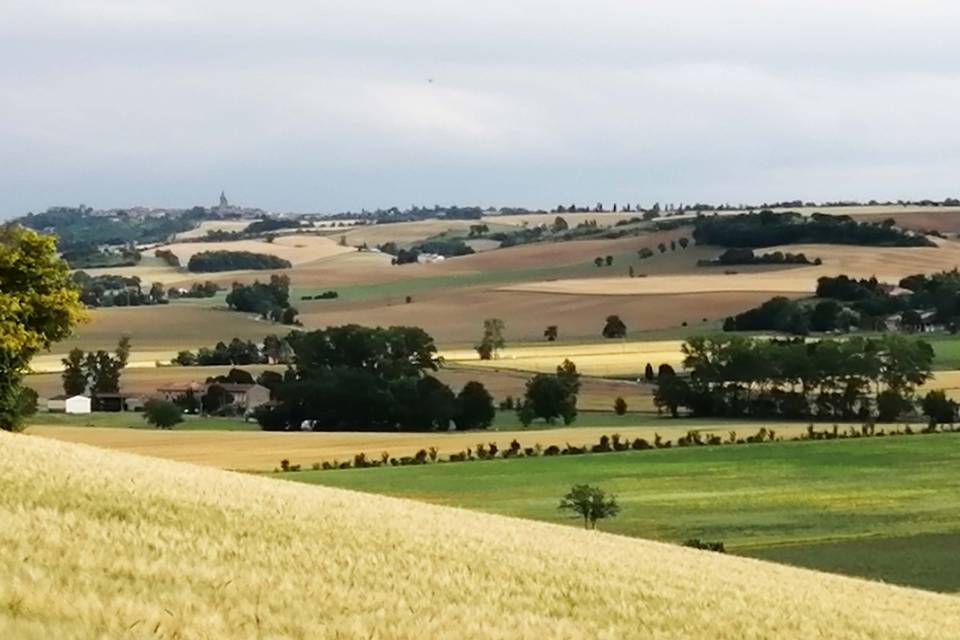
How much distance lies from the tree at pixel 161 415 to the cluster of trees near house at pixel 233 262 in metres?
104

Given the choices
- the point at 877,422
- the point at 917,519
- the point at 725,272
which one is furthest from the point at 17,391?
the point at 725,272

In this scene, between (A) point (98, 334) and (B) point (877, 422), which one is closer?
Result: (B) point (877, 422)

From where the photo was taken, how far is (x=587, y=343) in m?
109

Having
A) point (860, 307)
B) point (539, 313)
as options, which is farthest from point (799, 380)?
point (539, 313)

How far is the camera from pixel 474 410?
3172 inches

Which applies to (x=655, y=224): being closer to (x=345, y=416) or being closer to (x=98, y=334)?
(x=98, y=334)

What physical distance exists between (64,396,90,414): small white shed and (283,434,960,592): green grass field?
29588mm

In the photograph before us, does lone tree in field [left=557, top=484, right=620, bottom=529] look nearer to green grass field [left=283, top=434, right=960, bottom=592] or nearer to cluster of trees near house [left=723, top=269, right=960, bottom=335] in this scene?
green grass field [left=283, top=434, right=960, bottom=592]

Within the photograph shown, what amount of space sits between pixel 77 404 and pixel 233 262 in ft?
343

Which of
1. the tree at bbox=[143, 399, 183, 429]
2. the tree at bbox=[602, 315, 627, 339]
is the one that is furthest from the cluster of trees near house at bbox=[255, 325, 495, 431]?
the tree at bbox=[602, 315, 627, 339]

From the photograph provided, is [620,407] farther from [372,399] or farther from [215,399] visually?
[215,399]

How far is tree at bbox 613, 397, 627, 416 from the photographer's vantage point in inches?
3253

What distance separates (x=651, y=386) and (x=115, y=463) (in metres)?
61.7

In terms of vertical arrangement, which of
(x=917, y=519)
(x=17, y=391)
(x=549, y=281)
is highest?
(x=549, y=281)
